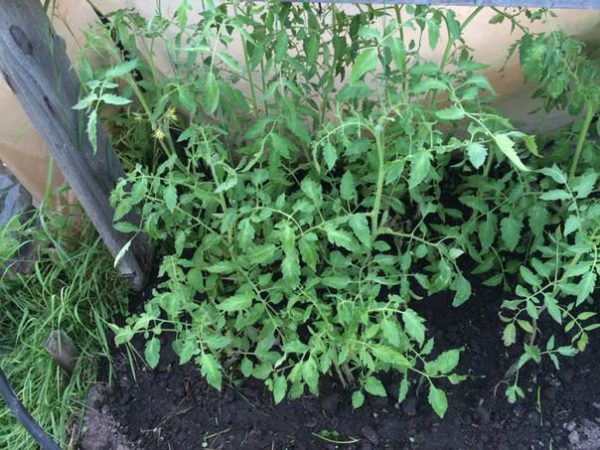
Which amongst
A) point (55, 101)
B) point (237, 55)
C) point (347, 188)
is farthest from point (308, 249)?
point (237, 55)

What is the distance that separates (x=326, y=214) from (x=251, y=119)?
48cm

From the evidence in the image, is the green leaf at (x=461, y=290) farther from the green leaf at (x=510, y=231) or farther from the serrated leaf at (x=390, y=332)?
the serrated leaf at (x=390, y=332)

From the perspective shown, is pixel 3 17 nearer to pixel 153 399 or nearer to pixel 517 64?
pixel 153 399

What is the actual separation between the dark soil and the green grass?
0.17 meters

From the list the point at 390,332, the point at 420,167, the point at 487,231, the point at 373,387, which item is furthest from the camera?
the point at 487,231

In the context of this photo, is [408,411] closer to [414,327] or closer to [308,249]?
[414,327]

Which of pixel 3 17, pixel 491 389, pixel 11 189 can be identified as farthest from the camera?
pixel 11 189

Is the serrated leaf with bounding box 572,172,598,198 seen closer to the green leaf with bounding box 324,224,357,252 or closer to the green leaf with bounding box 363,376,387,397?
the green leaf with bounding box 324,224,357,252

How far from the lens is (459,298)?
1717 millimetres

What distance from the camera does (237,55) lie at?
2158 millimetres

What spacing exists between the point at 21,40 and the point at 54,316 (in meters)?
1.00

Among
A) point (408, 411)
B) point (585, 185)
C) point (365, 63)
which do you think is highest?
point (365, 63)

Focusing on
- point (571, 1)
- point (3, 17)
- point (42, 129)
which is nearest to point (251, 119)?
point (42, 129)

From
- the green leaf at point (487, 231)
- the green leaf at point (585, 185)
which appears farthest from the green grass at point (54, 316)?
the green leaf at point (585, 185)
